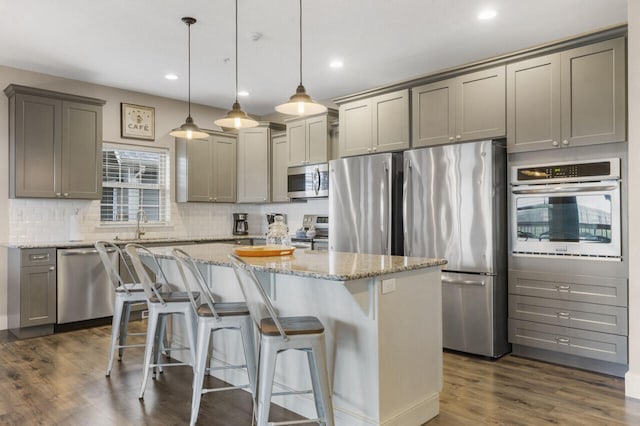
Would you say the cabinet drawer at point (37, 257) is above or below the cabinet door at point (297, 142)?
below

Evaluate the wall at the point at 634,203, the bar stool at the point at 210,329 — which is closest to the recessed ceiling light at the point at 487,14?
the wall at the point at 634,203

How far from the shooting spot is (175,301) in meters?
2.99

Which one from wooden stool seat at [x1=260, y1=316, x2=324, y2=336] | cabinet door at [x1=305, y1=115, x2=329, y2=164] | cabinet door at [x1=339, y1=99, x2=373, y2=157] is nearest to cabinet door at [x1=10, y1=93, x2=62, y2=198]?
cabinet door at [x1=305, y1=115, x2=329, y2=164]

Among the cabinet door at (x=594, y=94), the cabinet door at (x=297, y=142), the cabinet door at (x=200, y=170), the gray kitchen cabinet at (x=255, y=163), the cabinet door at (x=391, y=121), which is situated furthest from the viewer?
the gray kitchen cabinet at (x=255, y=163)

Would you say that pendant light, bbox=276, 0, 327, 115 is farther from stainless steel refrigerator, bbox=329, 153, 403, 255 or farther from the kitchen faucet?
the kitchen faucet

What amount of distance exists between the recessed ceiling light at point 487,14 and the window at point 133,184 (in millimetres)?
4220

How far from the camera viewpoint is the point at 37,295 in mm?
4539

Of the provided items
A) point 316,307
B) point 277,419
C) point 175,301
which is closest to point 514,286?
point 316,307

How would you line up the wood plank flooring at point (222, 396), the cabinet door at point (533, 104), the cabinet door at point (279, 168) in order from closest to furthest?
1. the wood plank flooring at point (222, 396)
2. the cabinet door at point (533, 104)
3. the cabinet door at point (279, 168)

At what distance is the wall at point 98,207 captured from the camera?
4.84 m

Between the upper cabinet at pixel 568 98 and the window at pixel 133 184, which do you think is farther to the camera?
the window at pixel 133 184

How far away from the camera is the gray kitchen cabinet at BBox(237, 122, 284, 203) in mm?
6387

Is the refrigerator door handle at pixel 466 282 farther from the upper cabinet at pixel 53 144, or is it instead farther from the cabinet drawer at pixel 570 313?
the upper cabinet at pixel 53 144

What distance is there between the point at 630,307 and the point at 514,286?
0.95 meters
